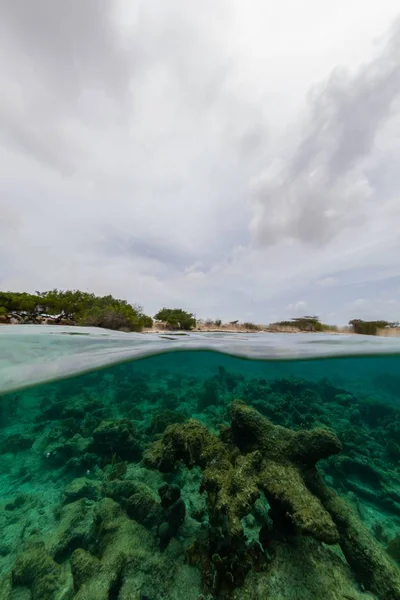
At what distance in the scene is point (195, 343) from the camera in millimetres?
16312

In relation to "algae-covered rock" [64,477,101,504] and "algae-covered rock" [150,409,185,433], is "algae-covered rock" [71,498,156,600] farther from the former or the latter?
"algae-covered rock" [150,409,185,433]

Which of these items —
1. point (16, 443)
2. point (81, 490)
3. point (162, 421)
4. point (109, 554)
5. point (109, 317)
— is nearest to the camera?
point (109, 554)

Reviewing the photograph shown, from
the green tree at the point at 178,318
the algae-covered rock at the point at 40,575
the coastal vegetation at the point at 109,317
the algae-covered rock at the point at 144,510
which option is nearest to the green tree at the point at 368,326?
the coastal vegetation at the point at 109,317

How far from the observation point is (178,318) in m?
18.4

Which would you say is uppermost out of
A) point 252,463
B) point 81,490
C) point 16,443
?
point 252,463

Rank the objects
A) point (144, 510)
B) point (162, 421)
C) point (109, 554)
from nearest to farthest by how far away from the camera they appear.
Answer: point (109, 554) → point (144, 510) → point (162, 421)

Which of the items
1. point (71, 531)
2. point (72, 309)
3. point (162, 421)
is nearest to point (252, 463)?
point (71, 531)

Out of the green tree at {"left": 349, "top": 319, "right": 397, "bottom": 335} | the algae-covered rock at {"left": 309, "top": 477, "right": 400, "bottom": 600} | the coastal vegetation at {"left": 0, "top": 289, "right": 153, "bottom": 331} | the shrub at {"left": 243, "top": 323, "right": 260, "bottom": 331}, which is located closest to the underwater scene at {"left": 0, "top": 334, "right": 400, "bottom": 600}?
the algae-covered rock at {"left": 309, "top": 477, "right": 400, "bottom": 600}

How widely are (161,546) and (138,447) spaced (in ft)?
15.6

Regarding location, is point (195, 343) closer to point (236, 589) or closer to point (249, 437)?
point (249, 437)

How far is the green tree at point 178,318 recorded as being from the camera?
1811 centimetres

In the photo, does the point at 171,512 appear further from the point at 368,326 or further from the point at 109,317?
the point at 368,326

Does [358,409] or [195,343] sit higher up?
[195,343]

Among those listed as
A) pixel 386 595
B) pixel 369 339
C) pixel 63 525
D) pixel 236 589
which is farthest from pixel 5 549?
pixel 369 339
